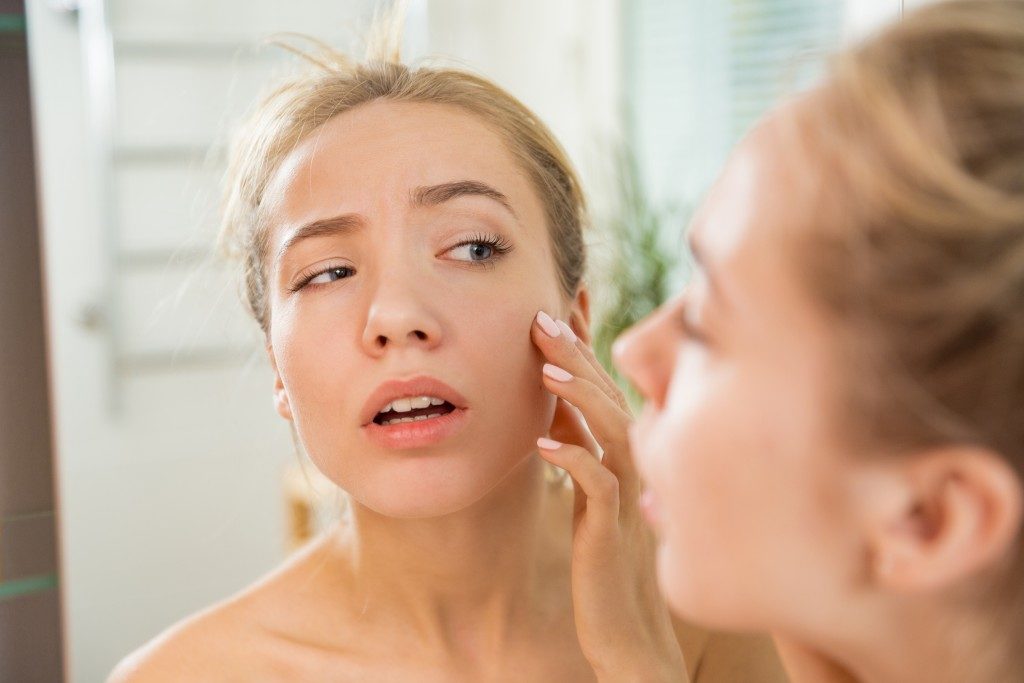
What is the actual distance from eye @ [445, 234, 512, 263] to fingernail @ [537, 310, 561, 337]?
2.9 inches

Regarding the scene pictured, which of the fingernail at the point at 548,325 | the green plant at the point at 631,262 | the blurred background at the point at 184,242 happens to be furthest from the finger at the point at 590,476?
the green plant at the point at 631,262

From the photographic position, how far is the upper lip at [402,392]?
90 cm

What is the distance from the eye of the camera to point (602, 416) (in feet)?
3.28

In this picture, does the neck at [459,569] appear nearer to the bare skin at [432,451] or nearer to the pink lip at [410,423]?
the bare skin at [432,451]

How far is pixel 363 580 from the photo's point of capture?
113cm

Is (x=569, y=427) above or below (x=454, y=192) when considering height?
below

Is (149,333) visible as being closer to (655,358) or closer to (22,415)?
(22,415)

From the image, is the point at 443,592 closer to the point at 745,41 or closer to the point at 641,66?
the point at 745,41

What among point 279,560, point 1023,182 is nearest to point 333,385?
point 1023,182

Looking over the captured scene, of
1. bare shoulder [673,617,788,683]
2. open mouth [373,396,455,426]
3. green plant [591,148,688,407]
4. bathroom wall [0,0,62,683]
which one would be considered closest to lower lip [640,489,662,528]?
open mouth [373,396,455,426]

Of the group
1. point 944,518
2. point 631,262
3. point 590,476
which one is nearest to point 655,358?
point 944,518

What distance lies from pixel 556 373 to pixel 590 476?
0.10m

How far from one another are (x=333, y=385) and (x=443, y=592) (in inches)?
12.2

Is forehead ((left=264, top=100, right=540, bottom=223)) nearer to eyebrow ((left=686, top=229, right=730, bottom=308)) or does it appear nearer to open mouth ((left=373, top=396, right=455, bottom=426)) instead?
open mouth ((left=373, top=396, right=455, bottom=426))
